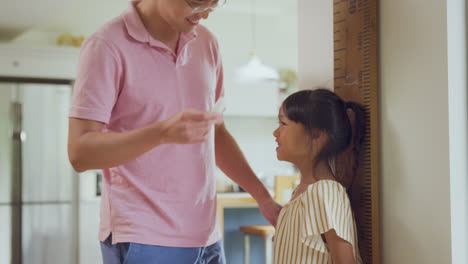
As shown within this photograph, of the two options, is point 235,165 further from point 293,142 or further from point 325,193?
point 325,193

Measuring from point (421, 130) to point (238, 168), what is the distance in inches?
21.0

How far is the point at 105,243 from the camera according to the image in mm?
1335

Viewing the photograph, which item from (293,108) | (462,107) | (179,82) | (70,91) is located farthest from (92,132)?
(70,91)

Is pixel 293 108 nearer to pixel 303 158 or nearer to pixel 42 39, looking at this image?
pixel 303 158

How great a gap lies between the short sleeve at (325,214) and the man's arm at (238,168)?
232 mm

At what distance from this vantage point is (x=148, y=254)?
1.28 m

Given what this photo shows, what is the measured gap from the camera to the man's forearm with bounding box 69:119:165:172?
3.71 feet

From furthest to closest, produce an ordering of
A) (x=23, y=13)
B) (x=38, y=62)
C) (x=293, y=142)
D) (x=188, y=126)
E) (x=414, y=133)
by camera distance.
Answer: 1. (x=23, y=13)
2. (x=38, y=62)
3. (x=293, y=142)
4. (x=414, y=133)
5. (x=188, y=126)

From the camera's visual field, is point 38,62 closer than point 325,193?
No

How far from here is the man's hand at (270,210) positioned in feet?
4.88

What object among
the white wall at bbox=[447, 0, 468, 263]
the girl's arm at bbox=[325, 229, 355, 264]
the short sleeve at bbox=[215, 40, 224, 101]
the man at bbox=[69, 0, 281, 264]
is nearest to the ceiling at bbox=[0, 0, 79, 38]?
the short sleeve at bbox=[215, 40, 224, 101]

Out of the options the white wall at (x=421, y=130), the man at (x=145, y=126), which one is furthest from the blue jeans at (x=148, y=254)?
the white wall at (x=421, y=130)

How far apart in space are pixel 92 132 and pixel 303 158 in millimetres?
506

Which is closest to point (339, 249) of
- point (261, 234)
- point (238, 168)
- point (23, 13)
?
point (238, 168)
